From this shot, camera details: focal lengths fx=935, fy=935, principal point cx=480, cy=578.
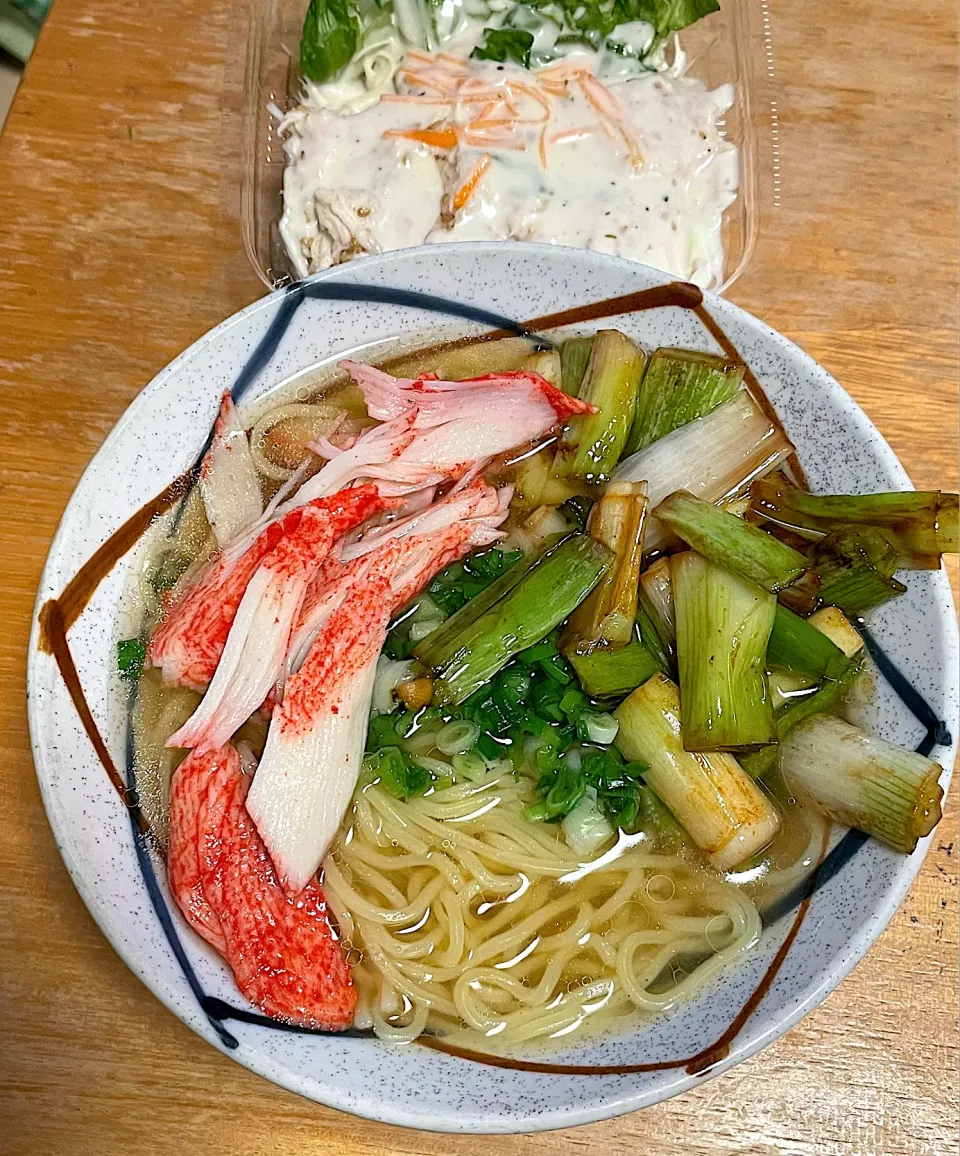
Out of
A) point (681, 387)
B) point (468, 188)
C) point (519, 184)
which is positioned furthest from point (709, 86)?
point (681, 387)

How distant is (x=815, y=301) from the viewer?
2502 millimetres

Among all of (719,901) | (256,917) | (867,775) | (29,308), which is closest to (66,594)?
(256,917)

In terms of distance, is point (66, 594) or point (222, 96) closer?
point (66, 594)

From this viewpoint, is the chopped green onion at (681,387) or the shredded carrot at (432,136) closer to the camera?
Answer: the chopped green onion at (681,387)

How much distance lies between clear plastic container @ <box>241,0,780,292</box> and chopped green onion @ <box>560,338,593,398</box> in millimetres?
649

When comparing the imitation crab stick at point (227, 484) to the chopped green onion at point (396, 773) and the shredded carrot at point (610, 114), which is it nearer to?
the chopped green onion at point (396, 773)

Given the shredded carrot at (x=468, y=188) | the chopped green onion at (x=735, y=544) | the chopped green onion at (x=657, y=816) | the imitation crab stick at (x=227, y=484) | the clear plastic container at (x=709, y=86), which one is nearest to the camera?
the chopped green onion at (x=735, y=544)

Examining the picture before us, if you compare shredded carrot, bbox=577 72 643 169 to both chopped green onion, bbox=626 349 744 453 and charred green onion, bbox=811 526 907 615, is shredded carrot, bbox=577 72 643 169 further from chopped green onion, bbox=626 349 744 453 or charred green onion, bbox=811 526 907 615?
charred green onion, bbox=811 526 907 615

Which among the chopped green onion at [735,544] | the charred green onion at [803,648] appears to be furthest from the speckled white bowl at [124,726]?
the chopped green onion at [735,544]

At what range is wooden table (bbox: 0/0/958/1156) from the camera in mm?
1980

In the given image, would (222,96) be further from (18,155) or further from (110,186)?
(18,155)

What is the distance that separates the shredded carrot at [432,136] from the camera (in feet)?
7.58

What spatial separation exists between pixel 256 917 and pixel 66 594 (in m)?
0.71

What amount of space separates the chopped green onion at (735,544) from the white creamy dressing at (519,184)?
2.78 ft
